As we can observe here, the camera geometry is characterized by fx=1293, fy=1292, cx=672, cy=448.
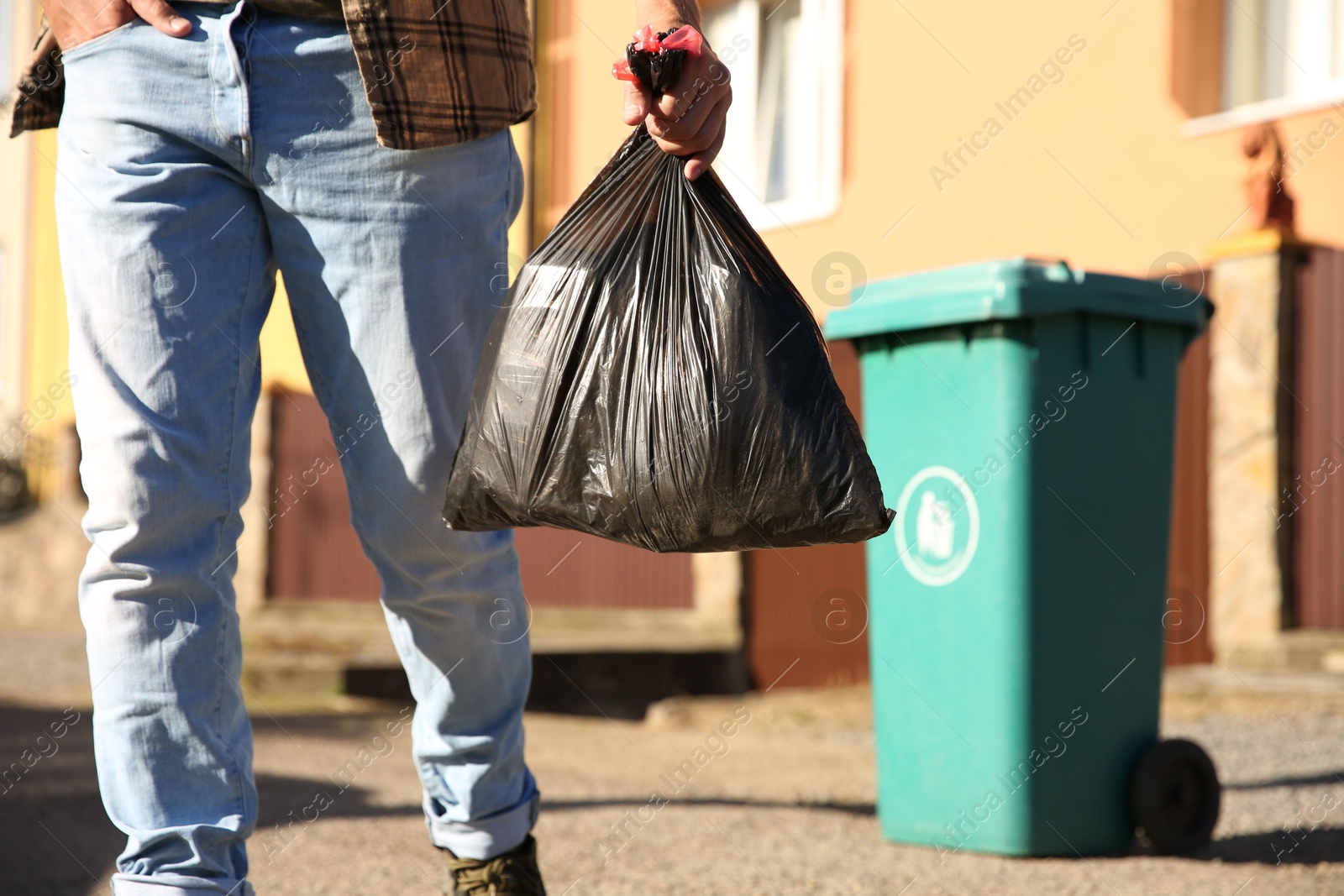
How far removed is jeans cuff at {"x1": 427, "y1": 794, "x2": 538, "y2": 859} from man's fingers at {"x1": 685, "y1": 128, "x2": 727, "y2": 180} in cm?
105

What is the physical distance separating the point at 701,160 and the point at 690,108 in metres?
0.09

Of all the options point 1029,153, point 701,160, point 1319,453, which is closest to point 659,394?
point 701,160

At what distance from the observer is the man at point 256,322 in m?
1.80

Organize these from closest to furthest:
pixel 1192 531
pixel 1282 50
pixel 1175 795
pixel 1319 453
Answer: pixel 1175 795 → pixel 1319 453 → pixel 1192 531 → pixel 1282 50

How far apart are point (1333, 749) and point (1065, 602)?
1.85 m

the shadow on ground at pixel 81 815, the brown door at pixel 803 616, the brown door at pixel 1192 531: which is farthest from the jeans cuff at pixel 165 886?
the brown door at pixel 1192 531

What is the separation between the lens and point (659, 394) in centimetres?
178

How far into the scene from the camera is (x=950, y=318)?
2906 mm

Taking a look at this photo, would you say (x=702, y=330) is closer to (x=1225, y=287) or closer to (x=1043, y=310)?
(x=1043, y=310)

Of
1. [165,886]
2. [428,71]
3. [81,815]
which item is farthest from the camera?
[81,815]

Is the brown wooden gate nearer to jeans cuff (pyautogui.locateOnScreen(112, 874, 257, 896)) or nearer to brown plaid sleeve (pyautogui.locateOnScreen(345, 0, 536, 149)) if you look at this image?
brown plaid sleeve (pyautogui.locateOnScreen(345, 0, 536, 149))

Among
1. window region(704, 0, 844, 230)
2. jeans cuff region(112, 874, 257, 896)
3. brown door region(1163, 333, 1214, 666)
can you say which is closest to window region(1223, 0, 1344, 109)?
brown door region(1163, 333, 1214, 666)

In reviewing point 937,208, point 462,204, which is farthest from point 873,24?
point 462,204

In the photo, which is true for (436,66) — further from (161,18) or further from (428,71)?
(161,18)
